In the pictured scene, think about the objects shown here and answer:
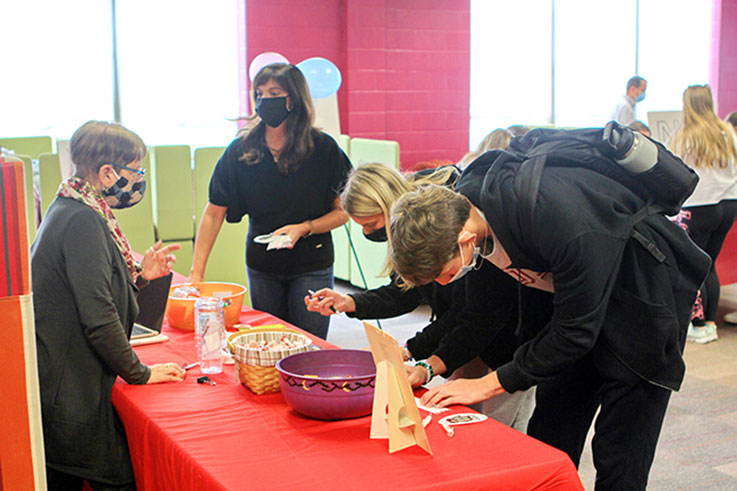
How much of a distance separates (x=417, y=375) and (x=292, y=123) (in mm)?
1126

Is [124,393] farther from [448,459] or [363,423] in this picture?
[448,459]

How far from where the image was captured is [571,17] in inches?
344

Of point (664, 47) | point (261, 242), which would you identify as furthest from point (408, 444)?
point (664, 47)

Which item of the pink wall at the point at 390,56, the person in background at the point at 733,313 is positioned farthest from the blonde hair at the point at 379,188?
the pink wall at the point at 390,56

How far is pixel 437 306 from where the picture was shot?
6.64 ft

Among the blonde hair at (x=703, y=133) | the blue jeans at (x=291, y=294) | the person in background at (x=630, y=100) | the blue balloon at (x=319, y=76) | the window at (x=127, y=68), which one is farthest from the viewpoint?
the person in background at (x=630, y=100)

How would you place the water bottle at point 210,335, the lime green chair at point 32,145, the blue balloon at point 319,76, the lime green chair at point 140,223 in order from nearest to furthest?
the water bottle at point 210,335, the lime green chair at point 140,223, the lime green chair at point 32,145, the blue balloon at point 319,76

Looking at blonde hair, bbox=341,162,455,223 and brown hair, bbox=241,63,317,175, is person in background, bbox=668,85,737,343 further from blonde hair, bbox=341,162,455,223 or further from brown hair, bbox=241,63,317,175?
blonde hair, bbox=341,162,455,223

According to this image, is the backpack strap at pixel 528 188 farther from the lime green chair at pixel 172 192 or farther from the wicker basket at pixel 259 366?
the lime green chair at pixel 172 192

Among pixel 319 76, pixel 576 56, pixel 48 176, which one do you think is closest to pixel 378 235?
pixel 48 176

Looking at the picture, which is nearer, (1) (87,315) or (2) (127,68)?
(1) (87,315)

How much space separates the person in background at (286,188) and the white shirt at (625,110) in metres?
5.14

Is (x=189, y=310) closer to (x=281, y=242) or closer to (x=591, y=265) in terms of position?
(x=281, y=242)

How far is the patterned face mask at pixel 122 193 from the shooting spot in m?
1.86
